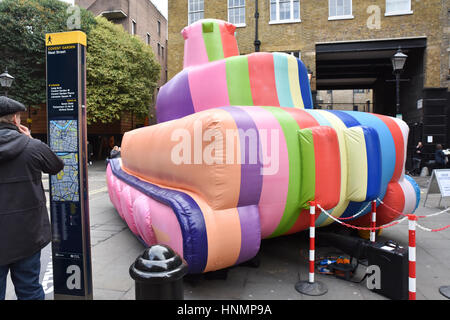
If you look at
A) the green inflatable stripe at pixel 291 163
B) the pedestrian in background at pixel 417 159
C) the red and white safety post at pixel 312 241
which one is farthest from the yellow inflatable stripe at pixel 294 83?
the pedestrian in background at pixel 417 159

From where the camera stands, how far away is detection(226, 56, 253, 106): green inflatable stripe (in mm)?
4227

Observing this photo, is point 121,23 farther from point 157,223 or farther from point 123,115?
point 157,223

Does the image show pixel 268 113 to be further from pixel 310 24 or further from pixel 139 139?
pixel 310 24

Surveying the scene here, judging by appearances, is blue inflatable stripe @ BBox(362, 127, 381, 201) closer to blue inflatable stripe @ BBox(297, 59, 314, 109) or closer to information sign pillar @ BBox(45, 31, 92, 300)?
blue inflatable stripe @ BBox(297, 59, 314, 109)

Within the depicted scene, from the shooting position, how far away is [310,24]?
1597 cm

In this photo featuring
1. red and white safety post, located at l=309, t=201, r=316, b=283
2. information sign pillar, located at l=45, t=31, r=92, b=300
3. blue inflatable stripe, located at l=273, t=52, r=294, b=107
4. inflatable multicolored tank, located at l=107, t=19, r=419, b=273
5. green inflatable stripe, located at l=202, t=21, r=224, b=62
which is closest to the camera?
information sign pillar, located at l=45, t=31, r=92, b=300

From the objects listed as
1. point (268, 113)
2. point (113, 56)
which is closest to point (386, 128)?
point (268, 113)

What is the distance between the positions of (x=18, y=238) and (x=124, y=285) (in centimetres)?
171

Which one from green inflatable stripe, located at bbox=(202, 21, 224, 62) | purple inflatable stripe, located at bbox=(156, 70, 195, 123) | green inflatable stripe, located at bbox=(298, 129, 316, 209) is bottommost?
green inflatable stripe, located at bbox=(298, 129, 316, 209)

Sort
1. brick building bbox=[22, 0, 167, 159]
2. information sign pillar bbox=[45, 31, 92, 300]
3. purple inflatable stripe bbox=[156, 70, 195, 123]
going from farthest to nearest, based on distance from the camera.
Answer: brick building bbox=[22, 0, 167, 159] < purple inflatable stripe bbox=[156, 70, 195, 123] < information sign pillar bbox=[45, 31, 92, 300]

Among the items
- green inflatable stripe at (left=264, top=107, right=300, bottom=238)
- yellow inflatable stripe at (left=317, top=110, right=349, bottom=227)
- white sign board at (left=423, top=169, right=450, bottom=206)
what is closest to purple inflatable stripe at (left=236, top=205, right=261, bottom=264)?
green inflatable stripe at (left=264, top=107, right=300, bottom=238)

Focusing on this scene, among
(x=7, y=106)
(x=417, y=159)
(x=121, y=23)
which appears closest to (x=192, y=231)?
(x=7, y=106)

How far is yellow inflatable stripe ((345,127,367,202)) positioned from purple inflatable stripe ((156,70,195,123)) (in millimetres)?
2194

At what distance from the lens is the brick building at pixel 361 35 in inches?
588
